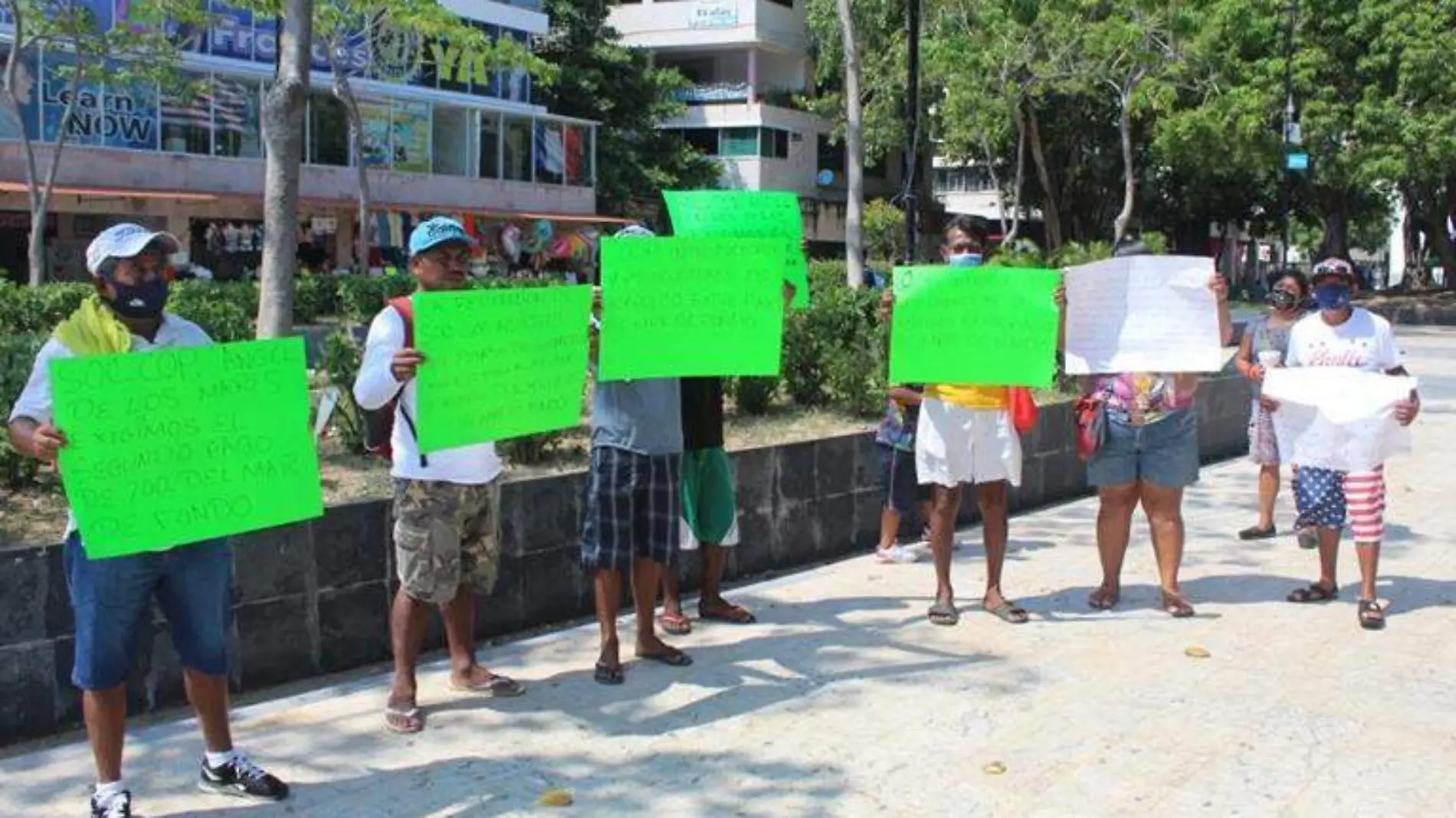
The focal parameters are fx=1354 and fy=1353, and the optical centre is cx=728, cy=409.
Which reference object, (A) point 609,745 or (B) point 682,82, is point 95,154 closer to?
(B) point 682,82

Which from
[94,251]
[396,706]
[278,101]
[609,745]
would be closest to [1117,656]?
[609,745]

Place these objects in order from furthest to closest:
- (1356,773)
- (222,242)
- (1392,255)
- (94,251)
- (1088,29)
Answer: (1392,255), (222,242), (1088,29), (1356,773), (94,251)

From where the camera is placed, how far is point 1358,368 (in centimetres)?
622

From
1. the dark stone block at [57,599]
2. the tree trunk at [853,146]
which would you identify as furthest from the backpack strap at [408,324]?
the tree trunk at [853,146]

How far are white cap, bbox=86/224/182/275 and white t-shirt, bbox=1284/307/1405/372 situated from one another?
501 cm

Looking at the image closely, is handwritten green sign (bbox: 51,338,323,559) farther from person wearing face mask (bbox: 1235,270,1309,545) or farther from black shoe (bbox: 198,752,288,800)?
person wearing face mask (bbox: 1235,270,1309,545)

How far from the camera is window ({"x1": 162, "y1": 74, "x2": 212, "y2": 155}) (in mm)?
27672

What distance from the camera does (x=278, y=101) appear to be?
294 inches

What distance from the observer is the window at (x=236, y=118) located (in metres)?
28.6

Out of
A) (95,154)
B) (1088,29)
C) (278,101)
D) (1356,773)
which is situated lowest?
(1356,773)

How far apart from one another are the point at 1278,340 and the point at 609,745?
5.04 metres

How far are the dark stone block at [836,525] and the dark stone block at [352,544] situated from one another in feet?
9.11

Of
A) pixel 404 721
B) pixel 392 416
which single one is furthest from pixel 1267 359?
pixel 404 721

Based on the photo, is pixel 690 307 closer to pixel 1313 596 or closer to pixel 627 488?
pixel 627 488
